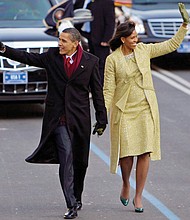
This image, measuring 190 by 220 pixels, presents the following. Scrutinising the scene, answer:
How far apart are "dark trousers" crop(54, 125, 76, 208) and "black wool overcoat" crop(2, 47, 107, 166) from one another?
60 millimetres

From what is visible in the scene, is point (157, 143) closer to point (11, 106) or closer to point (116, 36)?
point (116, 36)

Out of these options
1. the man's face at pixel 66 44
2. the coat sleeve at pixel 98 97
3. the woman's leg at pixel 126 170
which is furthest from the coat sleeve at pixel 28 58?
the woman's leg at pixel 126 170

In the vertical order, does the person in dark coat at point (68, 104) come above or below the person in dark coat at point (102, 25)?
above

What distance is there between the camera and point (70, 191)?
867 cm

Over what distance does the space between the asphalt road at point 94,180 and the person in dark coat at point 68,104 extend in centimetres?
49

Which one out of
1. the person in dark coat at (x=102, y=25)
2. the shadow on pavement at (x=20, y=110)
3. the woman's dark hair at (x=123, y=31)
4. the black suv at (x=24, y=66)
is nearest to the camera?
the woman's dark hair at (x=123, y=31)

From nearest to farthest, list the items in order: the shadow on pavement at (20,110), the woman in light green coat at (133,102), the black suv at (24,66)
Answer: the woman in light green coat at (133,102)
the black suv at (24,66)
the shadow on pavement at (20,110)

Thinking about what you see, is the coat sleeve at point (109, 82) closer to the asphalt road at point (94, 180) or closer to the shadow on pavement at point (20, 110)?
the asphalt road at point (94, 180)

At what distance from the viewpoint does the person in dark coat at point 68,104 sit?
28.6 ft

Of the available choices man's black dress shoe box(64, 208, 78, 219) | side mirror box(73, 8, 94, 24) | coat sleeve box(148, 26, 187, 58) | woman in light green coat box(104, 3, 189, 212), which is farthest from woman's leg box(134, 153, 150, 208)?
side mirror box(73, 8, 94, 24)

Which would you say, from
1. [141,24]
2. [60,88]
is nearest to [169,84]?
[141,24]

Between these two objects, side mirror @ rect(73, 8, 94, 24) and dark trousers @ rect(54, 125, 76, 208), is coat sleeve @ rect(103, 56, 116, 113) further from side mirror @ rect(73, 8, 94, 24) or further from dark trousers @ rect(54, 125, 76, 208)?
side mirror @ rect(73, 8, 94, 24)

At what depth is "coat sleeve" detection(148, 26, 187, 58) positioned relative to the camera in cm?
903

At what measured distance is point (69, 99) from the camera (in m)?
8.76
